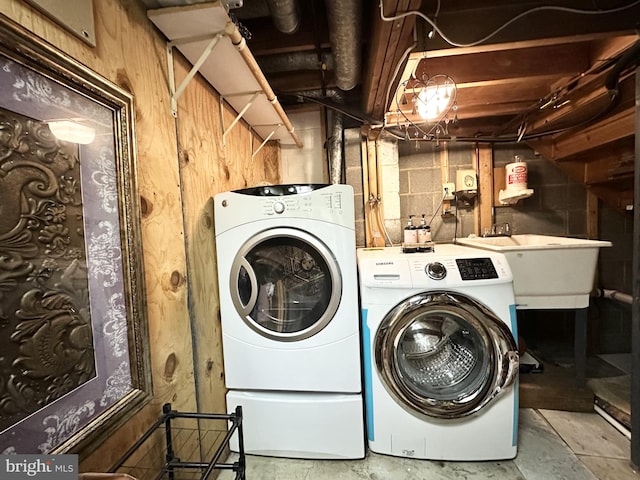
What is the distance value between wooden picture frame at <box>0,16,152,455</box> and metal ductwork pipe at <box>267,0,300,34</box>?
80 cm

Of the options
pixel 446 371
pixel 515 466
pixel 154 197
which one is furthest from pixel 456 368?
pixel 154 197

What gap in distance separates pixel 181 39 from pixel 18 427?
51.7 inches

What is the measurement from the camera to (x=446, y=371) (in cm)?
139

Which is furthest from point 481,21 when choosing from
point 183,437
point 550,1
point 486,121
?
point 183,437

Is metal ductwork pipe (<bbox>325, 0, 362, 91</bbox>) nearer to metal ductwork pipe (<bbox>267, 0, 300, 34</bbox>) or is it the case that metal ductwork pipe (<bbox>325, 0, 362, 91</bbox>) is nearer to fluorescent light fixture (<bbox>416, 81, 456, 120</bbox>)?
metal ductwork pipe (<bbox>267, 0, 300, 34</bbox>)

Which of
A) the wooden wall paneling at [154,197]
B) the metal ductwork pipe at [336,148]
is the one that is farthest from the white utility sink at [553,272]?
the wooden wall paneling at [154,197]

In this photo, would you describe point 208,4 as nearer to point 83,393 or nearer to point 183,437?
point 83,393

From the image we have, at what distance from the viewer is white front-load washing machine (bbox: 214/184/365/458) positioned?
128 centimetres

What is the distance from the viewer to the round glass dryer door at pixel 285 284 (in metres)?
1.29

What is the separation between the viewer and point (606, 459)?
51.9 inches

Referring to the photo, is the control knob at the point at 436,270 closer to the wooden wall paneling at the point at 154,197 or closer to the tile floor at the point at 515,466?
the tile floor at the point at 515,466

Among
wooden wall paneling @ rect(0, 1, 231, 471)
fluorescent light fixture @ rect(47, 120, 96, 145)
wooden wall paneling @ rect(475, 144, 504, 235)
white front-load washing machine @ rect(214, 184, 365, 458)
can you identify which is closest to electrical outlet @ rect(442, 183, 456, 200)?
wooden wall paneling @ rect(475, 144, 504, 235)

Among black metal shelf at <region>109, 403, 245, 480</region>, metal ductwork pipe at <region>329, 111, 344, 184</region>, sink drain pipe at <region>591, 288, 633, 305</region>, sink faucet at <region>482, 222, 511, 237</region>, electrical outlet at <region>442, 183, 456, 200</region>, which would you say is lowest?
black metal shelf at <region>109, 403, 245, 480</region>

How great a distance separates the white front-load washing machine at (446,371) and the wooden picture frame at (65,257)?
967mm
